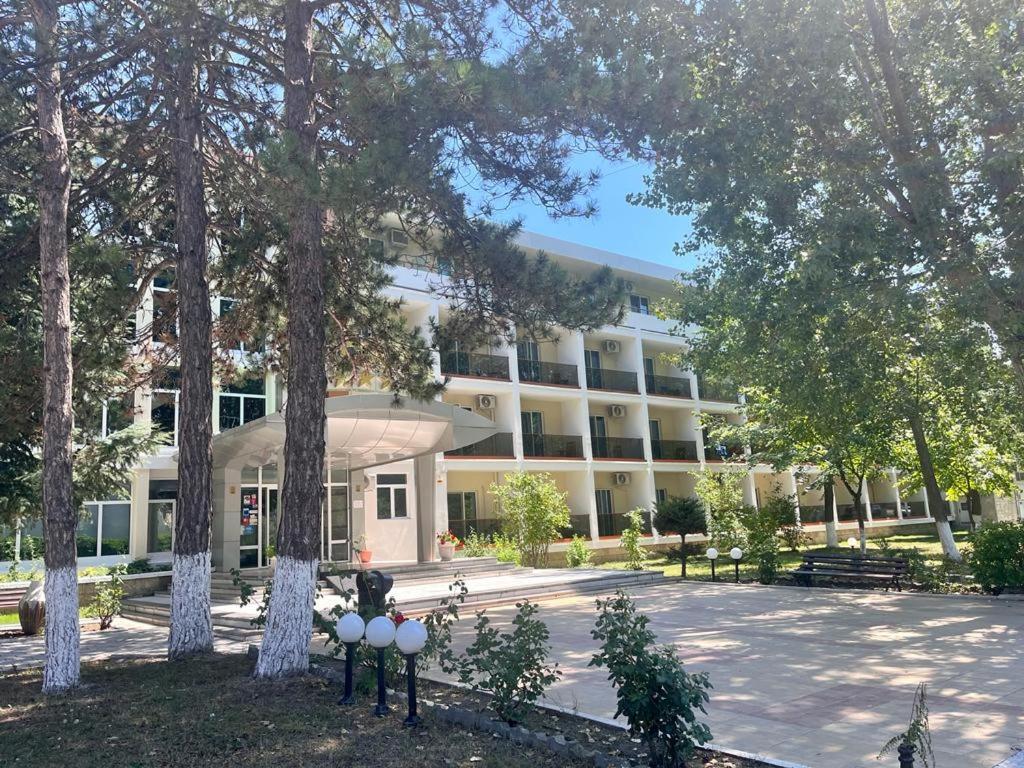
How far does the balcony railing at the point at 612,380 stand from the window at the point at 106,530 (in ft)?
56.8

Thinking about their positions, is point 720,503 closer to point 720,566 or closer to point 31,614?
point 720,566

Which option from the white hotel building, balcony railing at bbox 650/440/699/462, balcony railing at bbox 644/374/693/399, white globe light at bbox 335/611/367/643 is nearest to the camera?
white globe light at bbox 335/611/367/643

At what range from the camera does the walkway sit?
5414 millimetres

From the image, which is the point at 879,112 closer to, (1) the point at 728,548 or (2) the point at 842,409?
(2) the point at 842,409

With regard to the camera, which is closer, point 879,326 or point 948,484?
point 879,326

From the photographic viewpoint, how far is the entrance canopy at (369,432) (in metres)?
14.8

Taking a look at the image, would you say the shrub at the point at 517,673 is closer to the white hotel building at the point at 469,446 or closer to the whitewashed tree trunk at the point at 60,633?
the whitewashed tree trunk at the point at 60,633

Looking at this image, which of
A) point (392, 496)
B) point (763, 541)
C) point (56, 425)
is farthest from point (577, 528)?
point (56, 425)

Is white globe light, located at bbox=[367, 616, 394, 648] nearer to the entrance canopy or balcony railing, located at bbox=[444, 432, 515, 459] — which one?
the entrance canopy

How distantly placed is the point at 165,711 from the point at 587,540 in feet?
72.8

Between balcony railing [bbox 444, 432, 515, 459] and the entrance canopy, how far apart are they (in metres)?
5.77

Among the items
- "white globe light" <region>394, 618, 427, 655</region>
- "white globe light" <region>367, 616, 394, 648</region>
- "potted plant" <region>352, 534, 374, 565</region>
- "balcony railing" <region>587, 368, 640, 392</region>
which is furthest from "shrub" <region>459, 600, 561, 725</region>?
"balcony railing" <region>587, 368, 640, 392</region>

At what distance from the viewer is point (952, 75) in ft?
31.5

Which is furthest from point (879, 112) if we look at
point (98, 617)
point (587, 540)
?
point (587, 540)
